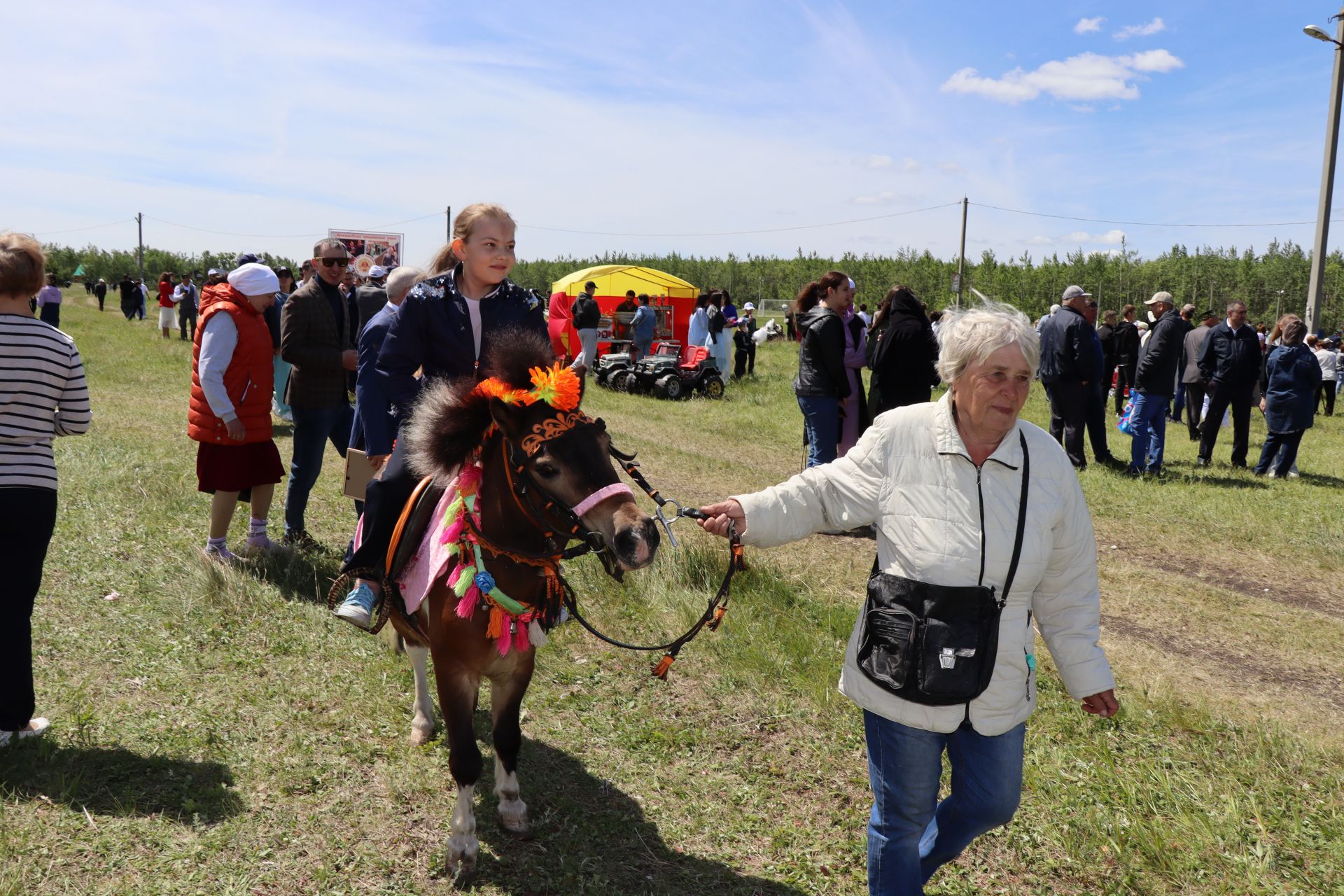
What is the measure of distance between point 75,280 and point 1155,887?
3569 inches

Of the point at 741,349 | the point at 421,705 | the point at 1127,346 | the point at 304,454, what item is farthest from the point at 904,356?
the point at 741,349

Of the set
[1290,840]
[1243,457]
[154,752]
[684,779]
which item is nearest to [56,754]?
[154,752]

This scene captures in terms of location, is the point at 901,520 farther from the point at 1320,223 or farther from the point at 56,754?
the point at 1320,223

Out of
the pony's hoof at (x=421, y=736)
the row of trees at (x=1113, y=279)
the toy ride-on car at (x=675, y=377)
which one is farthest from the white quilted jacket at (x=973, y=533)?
the row of trees at (x=1113, y=279)

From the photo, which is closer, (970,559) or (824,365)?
(970,559)

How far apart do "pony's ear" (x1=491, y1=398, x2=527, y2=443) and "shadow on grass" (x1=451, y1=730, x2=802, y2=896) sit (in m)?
1.71

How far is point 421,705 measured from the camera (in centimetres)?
445

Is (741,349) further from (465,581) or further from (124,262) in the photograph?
(124,262)

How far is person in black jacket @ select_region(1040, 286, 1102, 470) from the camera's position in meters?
11.4

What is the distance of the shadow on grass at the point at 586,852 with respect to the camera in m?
3.41

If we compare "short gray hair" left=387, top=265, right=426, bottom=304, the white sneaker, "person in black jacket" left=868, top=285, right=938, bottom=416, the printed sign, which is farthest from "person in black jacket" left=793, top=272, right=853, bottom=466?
the printed sign

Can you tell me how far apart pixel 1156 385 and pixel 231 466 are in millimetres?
10777

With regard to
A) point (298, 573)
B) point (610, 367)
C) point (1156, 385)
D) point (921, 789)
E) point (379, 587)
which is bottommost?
point (298, 573)

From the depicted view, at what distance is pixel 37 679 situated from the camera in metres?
4.79
